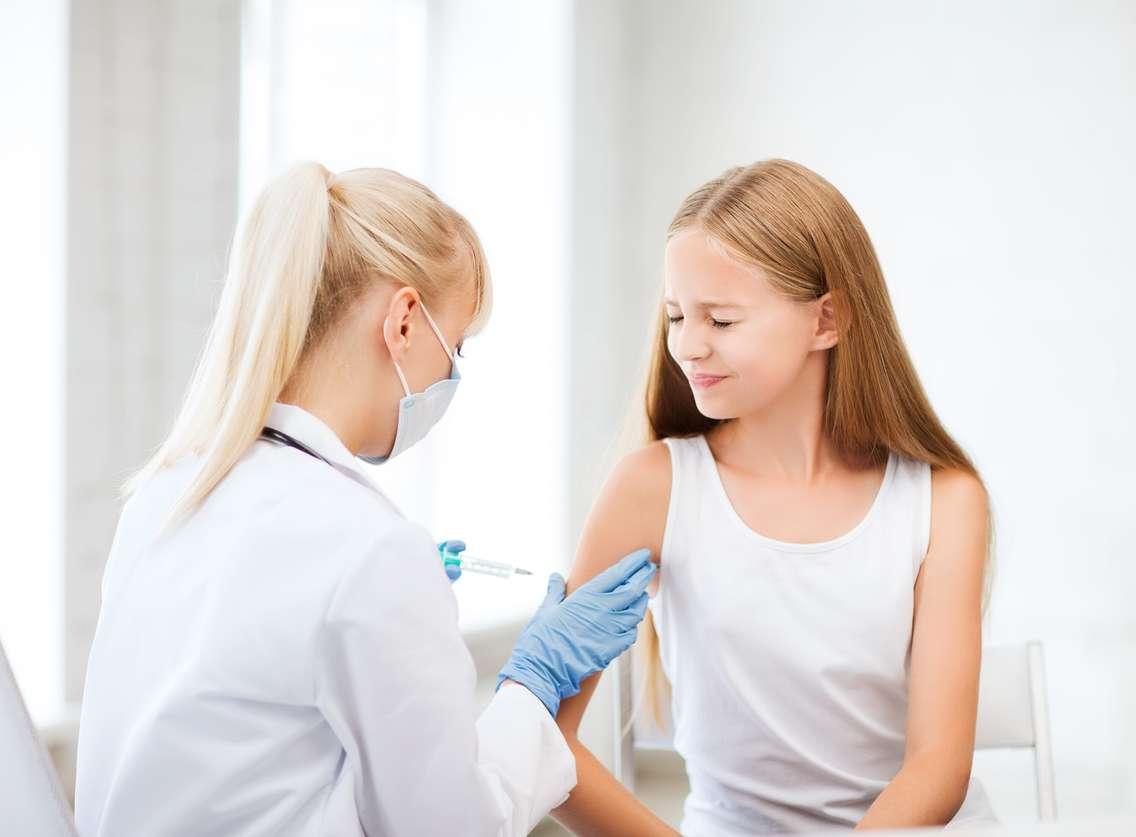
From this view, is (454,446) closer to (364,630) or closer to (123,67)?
(123,67)

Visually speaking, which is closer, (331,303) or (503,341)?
(331,303)

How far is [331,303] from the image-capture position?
90 cm

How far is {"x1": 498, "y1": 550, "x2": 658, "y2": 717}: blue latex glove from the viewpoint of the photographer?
1106mm

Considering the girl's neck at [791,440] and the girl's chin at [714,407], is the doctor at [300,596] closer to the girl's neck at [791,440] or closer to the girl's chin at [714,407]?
the girl's chin at [714,407]

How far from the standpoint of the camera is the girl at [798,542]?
115 cm

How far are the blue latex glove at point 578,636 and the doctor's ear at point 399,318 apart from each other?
0.37 meters

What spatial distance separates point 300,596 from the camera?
2.46 feet

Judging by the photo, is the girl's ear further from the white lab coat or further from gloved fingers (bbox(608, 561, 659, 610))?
the white lab coat

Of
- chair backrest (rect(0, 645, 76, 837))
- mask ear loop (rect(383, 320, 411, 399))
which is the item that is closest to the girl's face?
mask ear loop (rect(383, 320, 411, 399))

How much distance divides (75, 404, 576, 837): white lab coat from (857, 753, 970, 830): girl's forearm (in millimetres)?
445

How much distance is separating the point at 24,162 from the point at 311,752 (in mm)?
1095

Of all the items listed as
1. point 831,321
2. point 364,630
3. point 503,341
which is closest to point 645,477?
point 831,321

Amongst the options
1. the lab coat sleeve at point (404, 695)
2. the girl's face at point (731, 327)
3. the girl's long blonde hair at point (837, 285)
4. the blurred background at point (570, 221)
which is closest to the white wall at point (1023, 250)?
the blurred background at point (570, 221)

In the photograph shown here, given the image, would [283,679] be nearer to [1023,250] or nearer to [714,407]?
[714,407]
